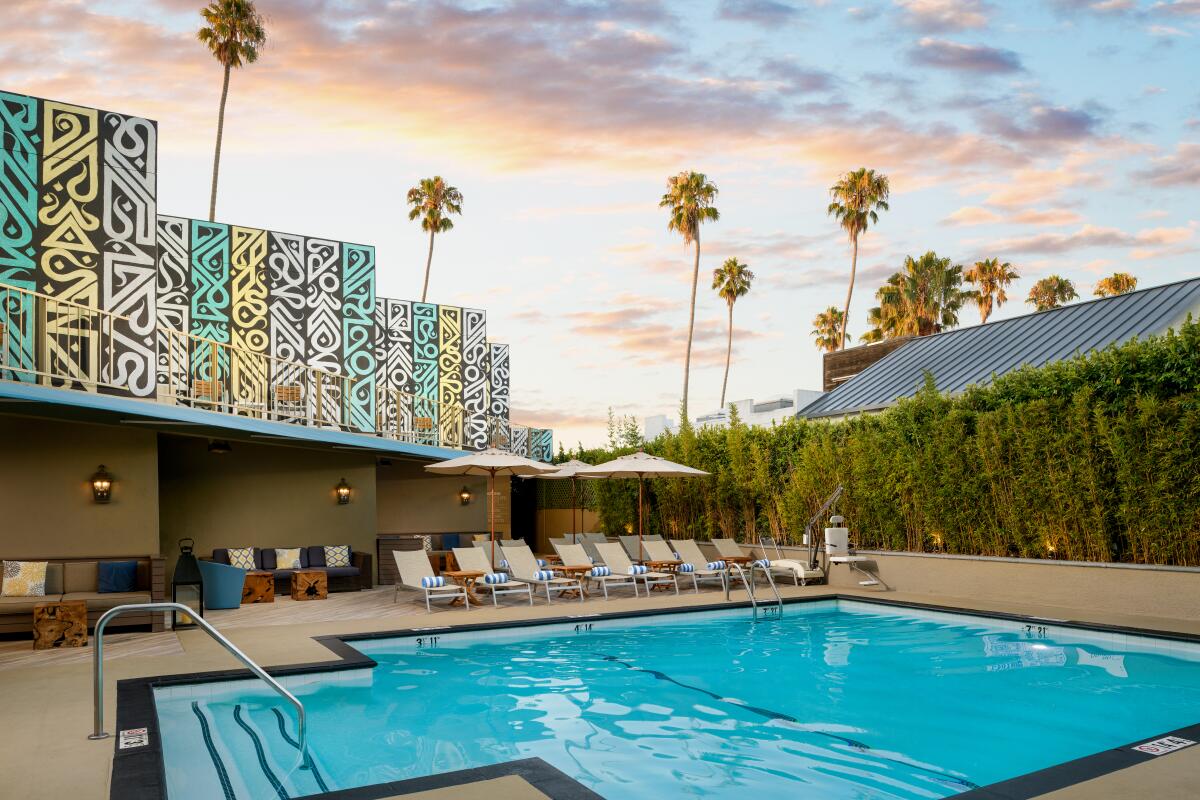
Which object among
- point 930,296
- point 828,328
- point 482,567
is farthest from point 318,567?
point 828,328

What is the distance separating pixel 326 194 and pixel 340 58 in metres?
5.76

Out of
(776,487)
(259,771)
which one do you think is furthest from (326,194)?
(259,771)

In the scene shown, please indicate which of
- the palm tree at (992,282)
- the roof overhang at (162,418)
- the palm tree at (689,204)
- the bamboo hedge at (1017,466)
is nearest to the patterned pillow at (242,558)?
the roof overhang at (162,418)

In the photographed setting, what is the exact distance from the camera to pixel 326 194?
1969cm

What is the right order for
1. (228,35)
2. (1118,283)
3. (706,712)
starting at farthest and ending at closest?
(1118,283) < (228,35) < (706,712)

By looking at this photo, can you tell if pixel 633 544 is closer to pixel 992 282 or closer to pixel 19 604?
pixel 19 604

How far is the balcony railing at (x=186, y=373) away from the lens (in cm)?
1033

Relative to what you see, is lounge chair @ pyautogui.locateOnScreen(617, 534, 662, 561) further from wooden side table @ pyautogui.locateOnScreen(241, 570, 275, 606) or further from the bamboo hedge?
wooden side table @ pyautogui.locateOnScreen(241, 570, 275, 606)

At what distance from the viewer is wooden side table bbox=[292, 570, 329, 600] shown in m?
13.4

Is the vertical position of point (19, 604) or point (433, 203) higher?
point (433, 203)

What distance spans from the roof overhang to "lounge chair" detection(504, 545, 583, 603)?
3.24m

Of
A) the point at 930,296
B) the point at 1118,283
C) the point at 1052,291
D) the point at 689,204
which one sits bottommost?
the point at 930,296

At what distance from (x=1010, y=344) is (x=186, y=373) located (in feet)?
51.4

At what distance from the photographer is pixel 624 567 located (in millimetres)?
13664
